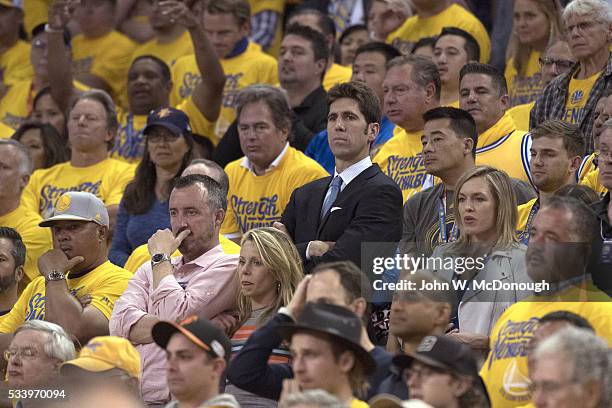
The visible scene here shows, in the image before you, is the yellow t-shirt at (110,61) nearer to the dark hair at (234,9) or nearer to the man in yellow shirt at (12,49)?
the man in yellow shirt at (12,49)

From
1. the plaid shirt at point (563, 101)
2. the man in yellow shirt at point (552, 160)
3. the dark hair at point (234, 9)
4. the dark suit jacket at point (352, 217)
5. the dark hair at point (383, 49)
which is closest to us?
the dark suit jacket at point (352, 217)

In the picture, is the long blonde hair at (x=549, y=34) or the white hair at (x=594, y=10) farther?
the long blonde hair at (x=549, y=34)

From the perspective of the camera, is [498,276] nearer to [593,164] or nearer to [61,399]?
[593,164]

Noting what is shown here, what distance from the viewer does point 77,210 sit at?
8664 mm

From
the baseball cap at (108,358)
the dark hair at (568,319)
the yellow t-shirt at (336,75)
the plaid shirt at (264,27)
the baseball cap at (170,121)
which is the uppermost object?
the plaid shirt at (264,27)

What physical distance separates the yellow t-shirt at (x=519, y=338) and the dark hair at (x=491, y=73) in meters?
2.98

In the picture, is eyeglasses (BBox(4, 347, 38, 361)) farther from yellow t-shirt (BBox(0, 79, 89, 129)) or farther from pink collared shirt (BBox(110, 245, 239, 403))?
yellow t-shirt (BBox(0, 79, 89, 129))

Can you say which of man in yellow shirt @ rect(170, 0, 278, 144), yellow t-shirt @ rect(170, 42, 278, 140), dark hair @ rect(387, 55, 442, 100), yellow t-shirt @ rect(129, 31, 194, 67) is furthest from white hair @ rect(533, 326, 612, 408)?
yellow t-shirt @ rect(129, 31, 194, 67)

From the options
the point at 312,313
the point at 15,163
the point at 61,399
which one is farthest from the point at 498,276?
the point at 15,163

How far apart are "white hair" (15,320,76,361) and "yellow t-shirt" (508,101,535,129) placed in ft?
14.0

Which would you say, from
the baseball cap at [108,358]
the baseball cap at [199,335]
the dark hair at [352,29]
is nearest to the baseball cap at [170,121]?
the dark hair at [352,29]

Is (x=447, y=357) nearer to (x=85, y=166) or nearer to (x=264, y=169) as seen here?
(x=264, y=169)

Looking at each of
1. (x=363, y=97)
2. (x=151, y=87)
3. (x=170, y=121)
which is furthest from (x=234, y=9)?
(x=363, y=97)

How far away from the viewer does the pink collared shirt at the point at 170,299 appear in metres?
7.60
